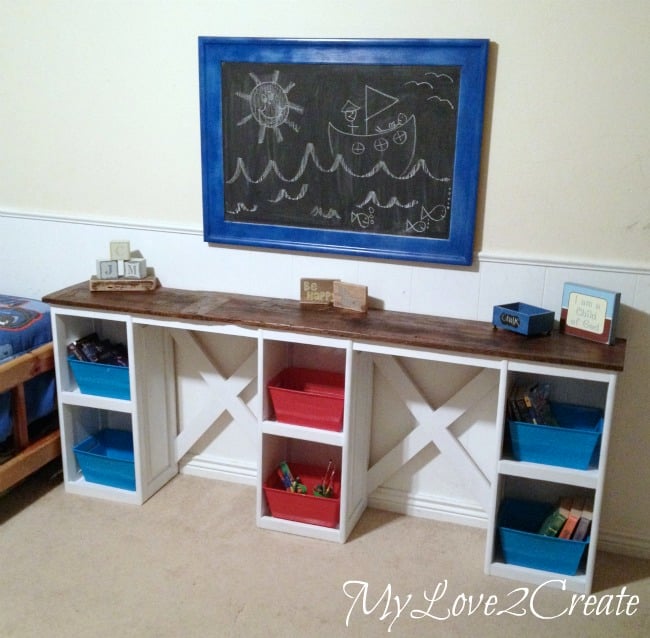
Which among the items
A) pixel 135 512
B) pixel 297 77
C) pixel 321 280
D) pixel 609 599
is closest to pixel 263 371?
pixel 321 280

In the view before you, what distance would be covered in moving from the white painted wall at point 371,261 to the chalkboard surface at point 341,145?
0.13 m

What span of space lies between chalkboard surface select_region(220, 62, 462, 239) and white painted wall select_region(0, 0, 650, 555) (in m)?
0.13

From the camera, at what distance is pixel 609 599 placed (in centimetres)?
233

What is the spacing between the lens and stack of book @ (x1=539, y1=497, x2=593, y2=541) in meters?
2.36

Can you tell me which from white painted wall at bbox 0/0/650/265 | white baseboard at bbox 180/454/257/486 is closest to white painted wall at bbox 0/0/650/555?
white painted wall at bbox 0/0/650/265

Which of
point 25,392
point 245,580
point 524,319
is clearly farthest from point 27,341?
point 524,319

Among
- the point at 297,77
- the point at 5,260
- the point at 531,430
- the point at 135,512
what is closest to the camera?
the point at 531,430

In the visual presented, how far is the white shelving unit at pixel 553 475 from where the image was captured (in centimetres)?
221

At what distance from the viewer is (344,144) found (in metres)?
2.55

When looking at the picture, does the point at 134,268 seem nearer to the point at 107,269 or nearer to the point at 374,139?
the point at 107,269

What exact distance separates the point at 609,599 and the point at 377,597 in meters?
0.73

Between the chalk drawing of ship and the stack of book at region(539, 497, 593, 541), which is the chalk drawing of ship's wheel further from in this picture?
the stack of book at region(539, 497, 593, 541)

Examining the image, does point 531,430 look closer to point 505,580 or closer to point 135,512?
point 505,580

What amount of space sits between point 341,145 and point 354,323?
0.62m
